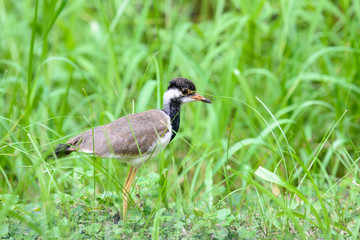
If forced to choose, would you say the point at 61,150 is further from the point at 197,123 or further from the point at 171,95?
the point at 197,123

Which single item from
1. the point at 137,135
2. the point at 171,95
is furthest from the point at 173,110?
the point at 137,135

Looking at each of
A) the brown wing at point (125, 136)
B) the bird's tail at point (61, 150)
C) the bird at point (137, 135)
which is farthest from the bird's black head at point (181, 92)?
the bird's tail at point (61, 150)

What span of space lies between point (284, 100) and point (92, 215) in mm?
2555

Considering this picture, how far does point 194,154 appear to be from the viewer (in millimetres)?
4680

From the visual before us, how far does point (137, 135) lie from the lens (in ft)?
9.34

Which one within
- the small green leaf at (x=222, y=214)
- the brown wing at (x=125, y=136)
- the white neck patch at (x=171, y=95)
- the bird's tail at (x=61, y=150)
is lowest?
the small green leaf at (x=222, y=214)

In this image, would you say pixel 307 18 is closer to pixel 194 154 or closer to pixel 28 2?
pixel 194 154

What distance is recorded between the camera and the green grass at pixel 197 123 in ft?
8.95

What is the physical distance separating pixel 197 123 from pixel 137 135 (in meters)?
1.89

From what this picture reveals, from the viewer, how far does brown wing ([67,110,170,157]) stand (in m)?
2.79

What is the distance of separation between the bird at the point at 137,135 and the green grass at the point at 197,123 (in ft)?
0.41

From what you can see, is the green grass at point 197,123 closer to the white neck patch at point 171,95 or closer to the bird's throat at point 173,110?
the bird's throat at point 173,110

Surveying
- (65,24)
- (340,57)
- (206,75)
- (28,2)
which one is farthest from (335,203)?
(28,2)

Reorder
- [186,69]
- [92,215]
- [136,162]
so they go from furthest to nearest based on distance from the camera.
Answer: [186,69] → [136,162] → [92,215]
